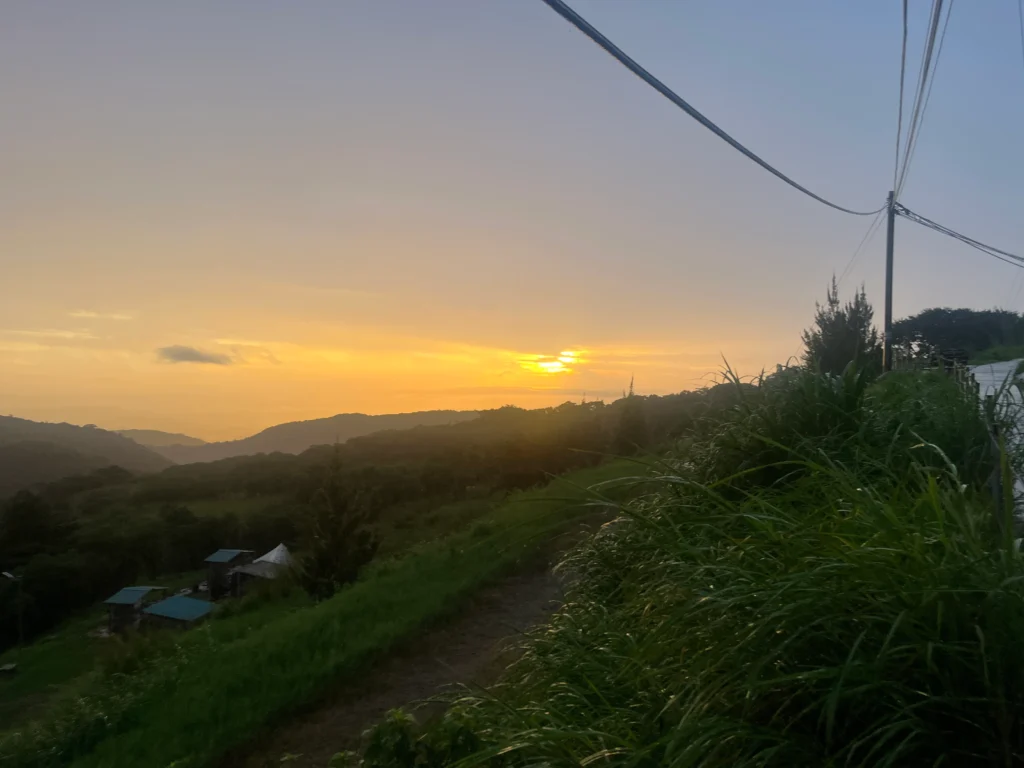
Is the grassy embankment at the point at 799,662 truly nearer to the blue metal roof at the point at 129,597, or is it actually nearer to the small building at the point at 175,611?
the small building at the point at 175,611

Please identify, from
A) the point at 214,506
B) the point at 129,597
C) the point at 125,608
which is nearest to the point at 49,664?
the point at 125,608

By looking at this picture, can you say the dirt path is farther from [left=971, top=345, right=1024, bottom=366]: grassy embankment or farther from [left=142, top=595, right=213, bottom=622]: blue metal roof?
[left=142, top=595, right=213, bottom=622]: blue metal roof

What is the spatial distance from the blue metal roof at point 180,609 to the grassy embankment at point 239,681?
29764 mm

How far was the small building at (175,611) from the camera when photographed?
117 ft

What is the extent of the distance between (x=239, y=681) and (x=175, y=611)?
35.7 meters

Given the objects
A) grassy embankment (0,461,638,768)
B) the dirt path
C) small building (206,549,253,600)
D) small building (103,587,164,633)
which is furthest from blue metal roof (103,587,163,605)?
the dirt path

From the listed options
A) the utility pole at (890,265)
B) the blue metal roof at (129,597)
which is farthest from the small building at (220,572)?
the utility pole at (890,265)

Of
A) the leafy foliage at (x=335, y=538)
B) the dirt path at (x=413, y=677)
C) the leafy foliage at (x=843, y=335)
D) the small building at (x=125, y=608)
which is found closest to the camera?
the dirt path at (x=413, y=677)

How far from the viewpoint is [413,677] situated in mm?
6340

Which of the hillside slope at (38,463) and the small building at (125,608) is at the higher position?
the hillside slope at (38,463)

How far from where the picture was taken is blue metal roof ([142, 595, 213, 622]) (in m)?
36.5

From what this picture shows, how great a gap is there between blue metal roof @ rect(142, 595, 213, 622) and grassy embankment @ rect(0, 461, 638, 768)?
97.7 feet

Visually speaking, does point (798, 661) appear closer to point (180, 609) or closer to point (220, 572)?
point (180, 609)

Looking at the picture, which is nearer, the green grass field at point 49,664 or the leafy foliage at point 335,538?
the leafy foliage at point 335,538
